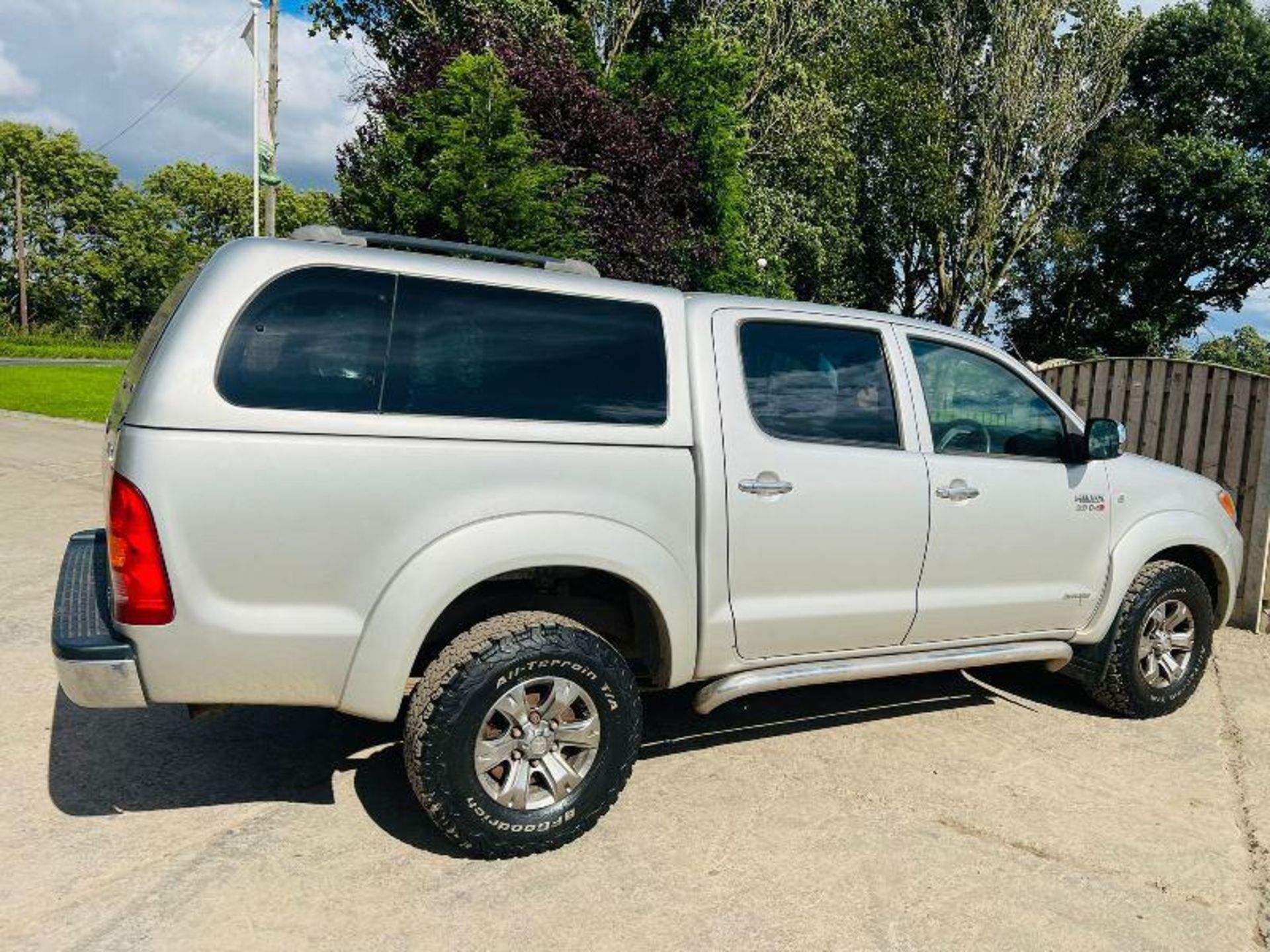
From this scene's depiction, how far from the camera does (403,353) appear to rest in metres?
2.91

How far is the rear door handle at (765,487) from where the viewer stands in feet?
11.0

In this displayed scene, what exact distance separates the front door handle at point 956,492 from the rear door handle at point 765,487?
0.75m

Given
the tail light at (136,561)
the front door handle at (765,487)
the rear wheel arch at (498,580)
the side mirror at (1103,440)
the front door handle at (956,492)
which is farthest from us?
the side mirror at (1103,440)

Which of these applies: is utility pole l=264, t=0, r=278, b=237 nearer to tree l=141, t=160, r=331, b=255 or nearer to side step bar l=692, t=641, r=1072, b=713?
side step bar l=692, t=641, r=1072, b=713

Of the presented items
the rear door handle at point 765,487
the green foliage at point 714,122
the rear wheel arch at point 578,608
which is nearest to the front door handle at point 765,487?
the rear door handle at point 765,487

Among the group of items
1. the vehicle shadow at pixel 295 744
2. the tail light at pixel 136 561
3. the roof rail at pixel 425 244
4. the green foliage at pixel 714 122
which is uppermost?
the green foliage at pixel 714 122

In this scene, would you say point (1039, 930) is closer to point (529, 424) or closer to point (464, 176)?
point (529, 424)

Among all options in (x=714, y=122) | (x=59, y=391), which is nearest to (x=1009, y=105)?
(x=714, y=122)

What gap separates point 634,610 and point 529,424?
0.82 meters

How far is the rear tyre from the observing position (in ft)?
14.5

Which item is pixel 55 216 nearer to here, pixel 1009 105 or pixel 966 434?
pixel 1009 105

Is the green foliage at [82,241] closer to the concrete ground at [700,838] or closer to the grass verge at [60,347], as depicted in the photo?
the grass verge at [60,347]

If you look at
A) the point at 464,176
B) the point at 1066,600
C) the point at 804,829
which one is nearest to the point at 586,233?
the point at 464,176

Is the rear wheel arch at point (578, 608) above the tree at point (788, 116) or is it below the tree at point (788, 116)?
below
